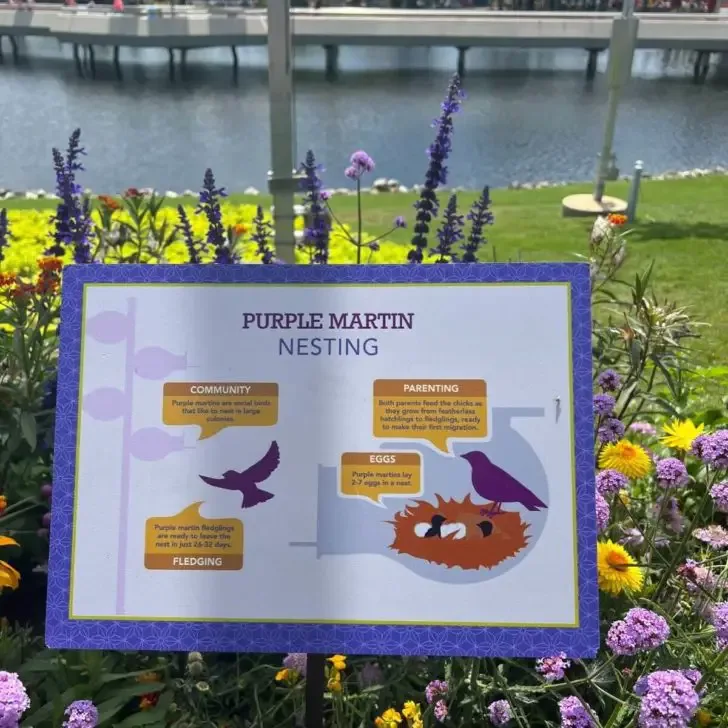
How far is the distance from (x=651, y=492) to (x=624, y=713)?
0.88 m

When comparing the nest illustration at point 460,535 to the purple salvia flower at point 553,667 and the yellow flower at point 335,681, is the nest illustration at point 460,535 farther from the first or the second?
the yellow flower at point 335,681

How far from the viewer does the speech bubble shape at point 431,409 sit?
1.43 m

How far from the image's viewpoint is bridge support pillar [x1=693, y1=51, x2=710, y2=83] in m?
26.3

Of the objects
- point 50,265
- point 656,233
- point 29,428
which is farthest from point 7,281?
point 656,233

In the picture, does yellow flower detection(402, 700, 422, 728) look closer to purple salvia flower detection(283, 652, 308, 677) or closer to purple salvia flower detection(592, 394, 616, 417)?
purple salvia flower detection(283, 652, 308, 677)

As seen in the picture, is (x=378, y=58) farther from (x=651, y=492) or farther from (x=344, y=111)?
(x=651, y=492)

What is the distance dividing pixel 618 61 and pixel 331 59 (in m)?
22.8

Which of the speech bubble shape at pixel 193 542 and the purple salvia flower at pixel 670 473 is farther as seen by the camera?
the purple salvia flower at pixel 670 473

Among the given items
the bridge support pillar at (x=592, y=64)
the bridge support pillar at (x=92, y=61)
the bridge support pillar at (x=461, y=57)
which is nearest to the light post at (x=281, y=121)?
the bridge support pillar at (x=92, y=61)

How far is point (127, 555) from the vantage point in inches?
55.9

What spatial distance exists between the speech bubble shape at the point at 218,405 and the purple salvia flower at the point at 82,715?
0.51m

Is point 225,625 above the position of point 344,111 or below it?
A: above

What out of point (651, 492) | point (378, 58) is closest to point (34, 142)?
point (651, 492)

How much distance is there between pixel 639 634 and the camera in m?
1.36
